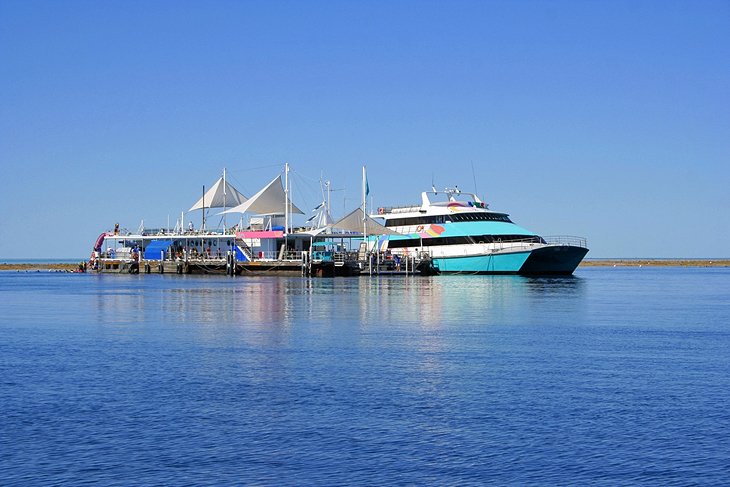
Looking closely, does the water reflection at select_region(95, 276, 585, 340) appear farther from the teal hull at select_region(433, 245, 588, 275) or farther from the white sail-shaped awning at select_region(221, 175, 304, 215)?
the white sail-shaped awning at select_region(221, 175, 304, 215)

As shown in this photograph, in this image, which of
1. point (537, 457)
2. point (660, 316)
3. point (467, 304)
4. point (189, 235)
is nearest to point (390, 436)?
point (537, 457)

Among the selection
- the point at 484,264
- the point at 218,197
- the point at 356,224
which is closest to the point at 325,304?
the point at 356,224

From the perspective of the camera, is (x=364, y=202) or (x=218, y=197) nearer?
(x=364, y=202)

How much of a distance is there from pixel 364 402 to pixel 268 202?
7391 cm

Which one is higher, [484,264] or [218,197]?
[218,197]

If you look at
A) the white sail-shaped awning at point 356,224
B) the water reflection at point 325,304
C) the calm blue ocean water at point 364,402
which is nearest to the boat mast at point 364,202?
the white sail-shaped awning at point 356,224

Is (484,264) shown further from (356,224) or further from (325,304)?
(325,304)

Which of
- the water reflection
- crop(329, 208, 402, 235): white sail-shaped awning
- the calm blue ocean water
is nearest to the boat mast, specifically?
crop(329, 208, 402, 235): white sail-shaped awning

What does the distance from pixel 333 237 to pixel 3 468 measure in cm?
7570

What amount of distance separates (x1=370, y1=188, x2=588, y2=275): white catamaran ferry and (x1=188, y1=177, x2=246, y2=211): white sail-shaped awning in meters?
22.0

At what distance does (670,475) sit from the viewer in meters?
13.3

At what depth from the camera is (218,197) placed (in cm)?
10338

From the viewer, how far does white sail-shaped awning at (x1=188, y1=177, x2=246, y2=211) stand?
103125 millimetres

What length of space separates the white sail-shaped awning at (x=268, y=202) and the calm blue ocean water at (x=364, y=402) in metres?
53.5
